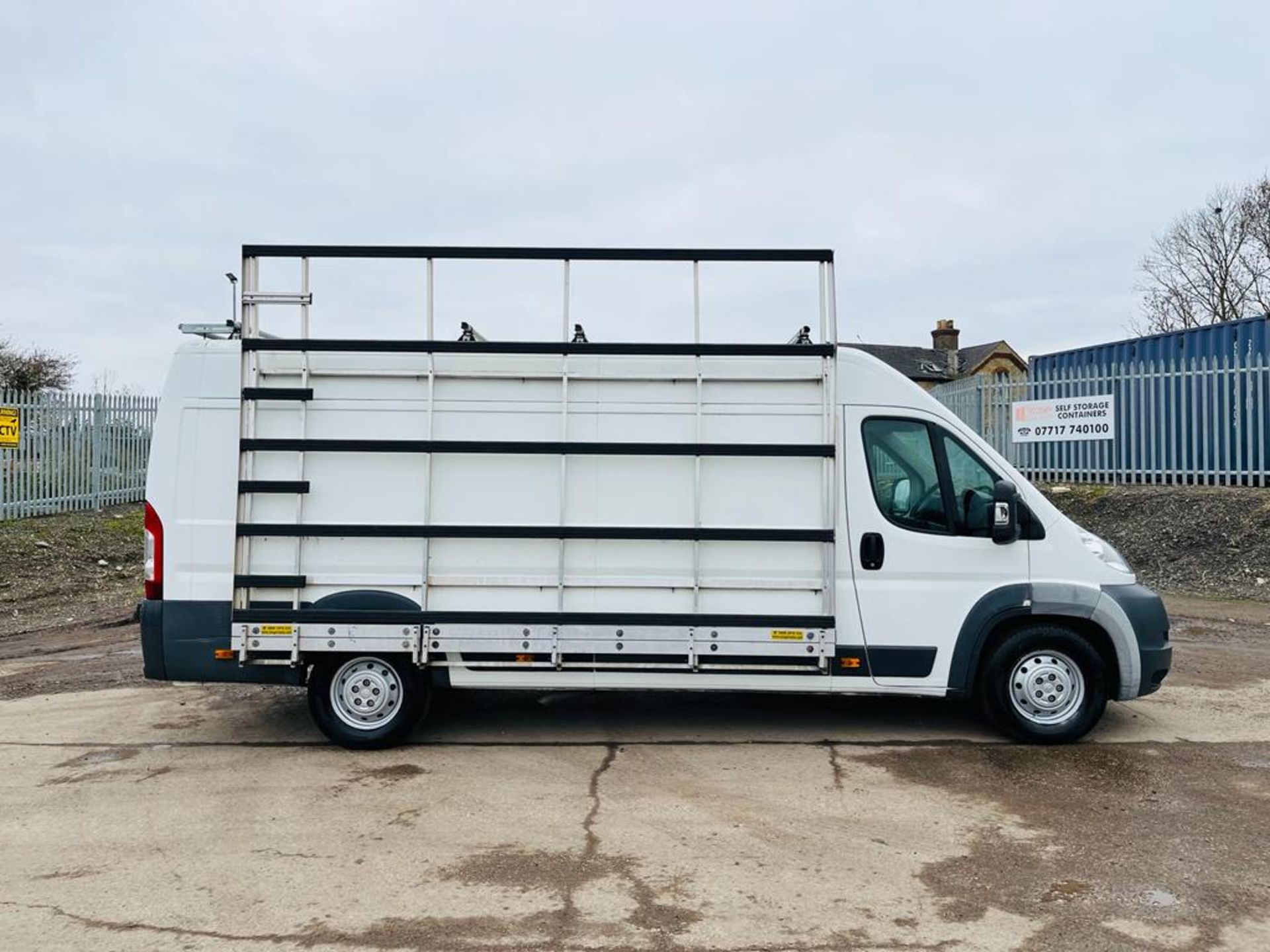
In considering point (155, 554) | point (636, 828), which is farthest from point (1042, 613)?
point (155, 554)

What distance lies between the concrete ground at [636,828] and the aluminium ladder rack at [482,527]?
729 millimetres

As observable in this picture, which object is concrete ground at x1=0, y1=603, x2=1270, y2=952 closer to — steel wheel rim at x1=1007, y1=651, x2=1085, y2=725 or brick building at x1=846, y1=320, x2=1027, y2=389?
steel wheel rim at x1=1007, y1=651, x2=1085, y2=725

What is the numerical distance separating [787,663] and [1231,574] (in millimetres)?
9435

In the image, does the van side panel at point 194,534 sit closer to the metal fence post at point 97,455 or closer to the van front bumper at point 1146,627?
the van front bumper at point 1146,627

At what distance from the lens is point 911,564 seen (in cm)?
599

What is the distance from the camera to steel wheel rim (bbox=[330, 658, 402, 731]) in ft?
20.1

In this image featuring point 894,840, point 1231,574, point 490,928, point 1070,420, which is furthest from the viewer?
point 1070,420

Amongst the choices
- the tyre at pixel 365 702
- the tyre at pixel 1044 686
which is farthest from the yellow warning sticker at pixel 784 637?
the tyre at pixel 365 702

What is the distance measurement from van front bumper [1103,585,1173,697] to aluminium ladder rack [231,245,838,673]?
69.4 inches

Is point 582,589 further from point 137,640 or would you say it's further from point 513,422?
point 137,640

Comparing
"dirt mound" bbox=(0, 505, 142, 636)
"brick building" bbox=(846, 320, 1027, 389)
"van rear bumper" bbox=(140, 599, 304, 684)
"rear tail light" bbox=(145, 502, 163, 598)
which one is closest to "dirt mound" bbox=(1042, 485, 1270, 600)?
"van rear bumper" bbox=(140, 599, 304, 684)

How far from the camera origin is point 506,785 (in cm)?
552

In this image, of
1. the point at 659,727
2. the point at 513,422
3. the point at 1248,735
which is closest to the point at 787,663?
the point at 659,727

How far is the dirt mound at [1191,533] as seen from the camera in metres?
12.6
